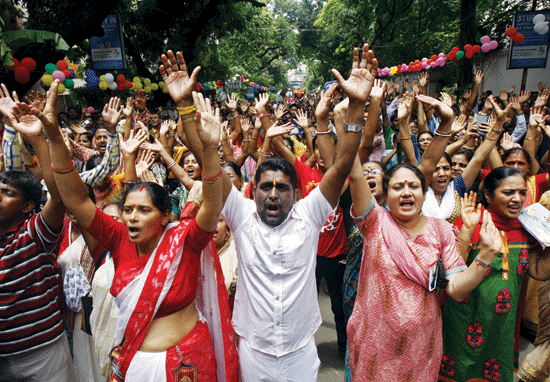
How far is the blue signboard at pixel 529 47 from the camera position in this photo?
323 inches

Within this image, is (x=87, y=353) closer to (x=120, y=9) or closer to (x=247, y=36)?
(x=120, y=9)

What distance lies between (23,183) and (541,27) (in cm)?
990

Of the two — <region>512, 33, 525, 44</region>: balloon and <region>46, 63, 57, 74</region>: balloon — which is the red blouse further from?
<region>512, 33, 525, 44</region>: balloon

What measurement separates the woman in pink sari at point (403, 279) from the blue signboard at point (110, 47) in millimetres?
9081

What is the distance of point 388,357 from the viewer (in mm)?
2102

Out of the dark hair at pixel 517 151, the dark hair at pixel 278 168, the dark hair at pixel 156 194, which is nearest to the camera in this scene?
the dark hair at pixel 156 194

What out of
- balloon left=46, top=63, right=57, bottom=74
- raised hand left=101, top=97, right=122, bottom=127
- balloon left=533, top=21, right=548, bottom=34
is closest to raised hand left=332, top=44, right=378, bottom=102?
raised hand left=101, top=97, right=122, bottom=127

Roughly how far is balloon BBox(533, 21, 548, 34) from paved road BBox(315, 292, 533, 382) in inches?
292

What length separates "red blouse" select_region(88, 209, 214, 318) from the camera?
1.86m

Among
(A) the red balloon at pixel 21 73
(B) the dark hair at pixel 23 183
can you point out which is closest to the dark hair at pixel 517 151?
(B) the dark hair at pixel 23 183

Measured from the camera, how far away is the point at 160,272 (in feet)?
6.05

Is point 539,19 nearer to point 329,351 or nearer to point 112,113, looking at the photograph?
point 329,351

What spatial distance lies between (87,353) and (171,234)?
1358 mm

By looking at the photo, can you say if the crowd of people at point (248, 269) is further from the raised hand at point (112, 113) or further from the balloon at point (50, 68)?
the balloon at point (50, 68)
